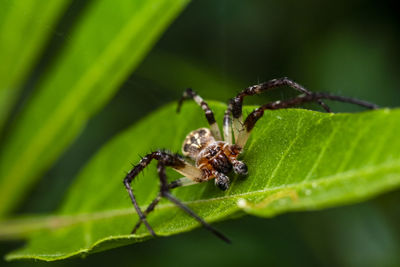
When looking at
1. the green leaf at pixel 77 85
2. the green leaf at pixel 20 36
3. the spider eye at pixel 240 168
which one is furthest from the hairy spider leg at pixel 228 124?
the green leaf at pixel 20 36

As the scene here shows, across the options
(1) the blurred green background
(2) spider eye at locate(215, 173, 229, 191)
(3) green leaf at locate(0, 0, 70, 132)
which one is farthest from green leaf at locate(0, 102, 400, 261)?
(3) green leaf at locate(0, 0, 70, 132)

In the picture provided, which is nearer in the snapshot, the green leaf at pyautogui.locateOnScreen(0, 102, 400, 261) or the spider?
the green leaf at pyautogui.locateOnScreen(0, 102, 400, 261)

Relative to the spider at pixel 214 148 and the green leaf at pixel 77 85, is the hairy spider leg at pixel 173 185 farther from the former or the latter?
the green leaf at pixel 77 85

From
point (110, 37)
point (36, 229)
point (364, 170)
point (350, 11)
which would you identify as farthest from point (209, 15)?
point (364, 170)

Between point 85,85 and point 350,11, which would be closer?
point 85,85

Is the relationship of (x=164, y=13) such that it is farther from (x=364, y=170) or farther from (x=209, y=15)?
(x=209, y=15)

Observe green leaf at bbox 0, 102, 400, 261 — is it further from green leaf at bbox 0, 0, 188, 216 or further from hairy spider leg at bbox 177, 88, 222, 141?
green leaf at bbox 0, 0, 188, 216

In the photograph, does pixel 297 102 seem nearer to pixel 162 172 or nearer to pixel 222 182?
pixel 222 182

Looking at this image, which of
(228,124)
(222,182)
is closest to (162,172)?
(222,182)
